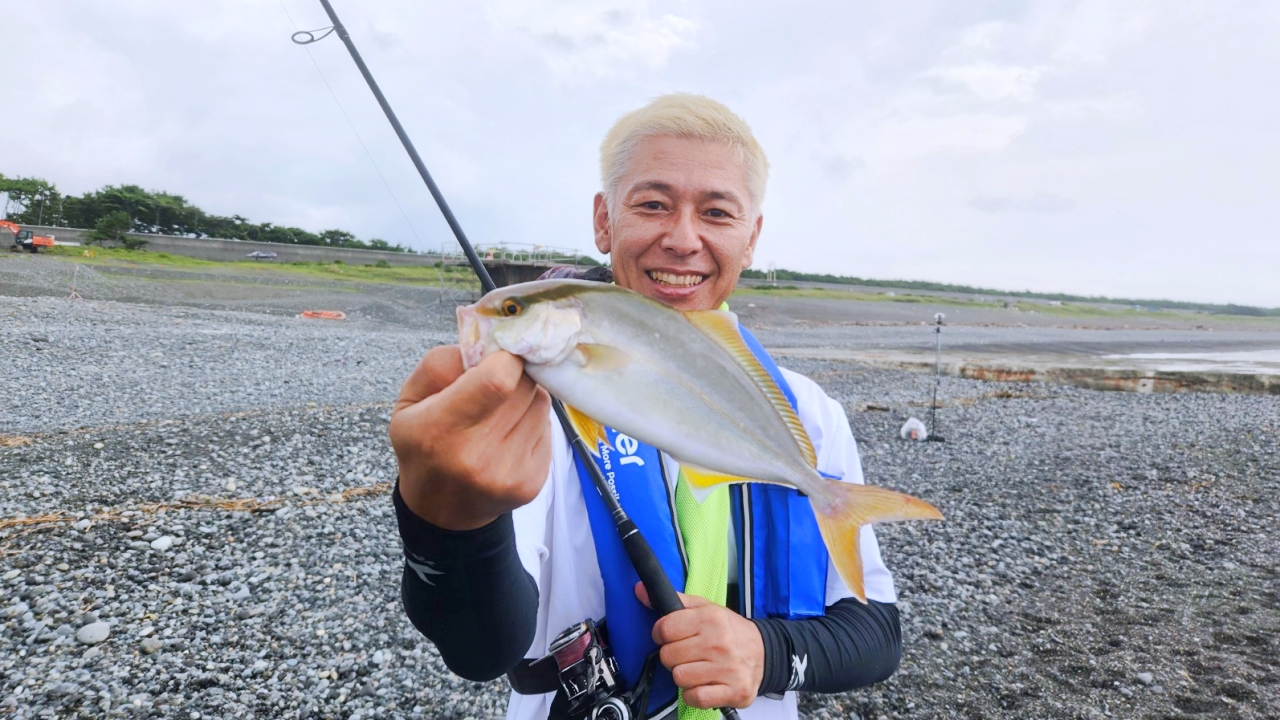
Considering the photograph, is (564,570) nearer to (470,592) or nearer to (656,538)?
(656,538)

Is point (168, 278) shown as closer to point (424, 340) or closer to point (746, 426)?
point (424, 340)

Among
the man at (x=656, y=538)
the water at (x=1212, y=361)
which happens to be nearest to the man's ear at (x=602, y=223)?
the man at (x=656, y=538)

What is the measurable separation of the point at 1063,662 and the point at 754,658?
170 inches

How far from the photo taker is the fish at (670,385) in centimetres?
146

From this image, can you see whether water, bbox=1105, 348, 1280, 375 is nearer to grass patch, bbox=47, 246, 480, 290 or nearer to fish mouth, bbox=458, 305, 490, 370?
fish mouth, bbox=458, 305, 490, 370

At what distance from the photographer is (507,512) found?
5.37 ft

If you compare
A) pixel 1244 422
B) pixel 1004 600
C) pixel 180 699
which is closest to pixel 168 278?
pixel 180 699

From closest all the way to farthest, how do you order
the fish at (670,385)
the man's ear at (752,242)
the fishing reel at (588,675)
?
the fish at (670,385) → the fishing reel at (588,675) → the man's ear at (752,242)

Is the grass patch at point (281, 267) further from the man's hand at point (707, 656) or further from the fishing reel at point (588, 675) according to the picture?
the man's hand at point (707, 656)

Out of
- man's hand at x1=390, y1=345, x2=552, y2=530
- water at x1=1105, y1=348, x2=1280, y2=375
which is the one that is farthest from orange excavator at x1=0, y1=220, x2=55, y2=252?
water at x1=1105, y1=348, x2=1280, y2=375

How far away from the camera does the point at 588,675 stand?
200 cm

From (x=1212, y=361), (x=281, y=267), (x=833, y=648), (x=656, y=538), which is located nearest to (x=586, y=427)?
(x=656, y=538)

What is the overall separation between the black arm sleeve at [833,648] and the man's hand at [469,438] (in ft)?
3.17

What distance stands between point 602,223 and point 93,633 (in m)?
4.41
